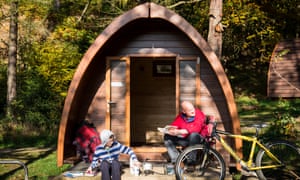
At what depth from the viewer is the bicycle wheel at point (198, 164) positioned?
6215mm

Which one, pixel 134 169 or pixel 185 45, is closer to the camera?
pixel 134 169

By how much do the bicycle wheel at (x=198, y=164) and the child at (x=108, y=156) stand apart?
2.42ft

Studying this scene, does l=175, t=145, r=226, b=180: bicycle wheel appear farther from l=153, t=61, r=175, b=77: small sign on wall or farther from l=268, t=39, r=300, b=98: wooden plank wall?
l=268, t=39, r=300, b=98: wooden plank wall

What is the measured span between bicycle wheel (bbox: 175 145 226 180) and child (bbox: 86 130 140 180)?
74 cm

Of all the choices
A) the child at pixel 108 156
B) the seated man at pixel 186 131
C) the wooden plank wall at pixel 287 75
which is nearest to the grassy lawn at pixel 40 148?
the seated man at pixel 186 131

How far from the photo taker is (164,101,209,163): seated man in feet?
22.4

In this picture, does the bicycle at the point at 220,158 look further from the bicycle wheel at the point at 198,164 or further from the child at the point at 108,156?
the child at the point at 108,156

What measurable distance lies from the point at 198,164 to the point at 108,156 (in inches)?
60.3

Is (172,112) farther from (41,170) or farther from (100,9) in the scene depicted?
(100,9)

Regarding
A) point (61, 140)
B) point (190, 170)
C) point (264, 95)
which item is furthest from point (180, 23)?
point (264, 95)

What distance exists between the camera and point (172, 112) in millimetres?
10781

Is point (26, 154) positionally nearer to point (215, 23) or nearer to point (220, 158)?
point (220, 158)

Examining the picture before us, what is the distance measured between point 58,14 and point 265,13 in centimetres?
895

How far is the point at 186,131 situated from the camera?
6844mm
